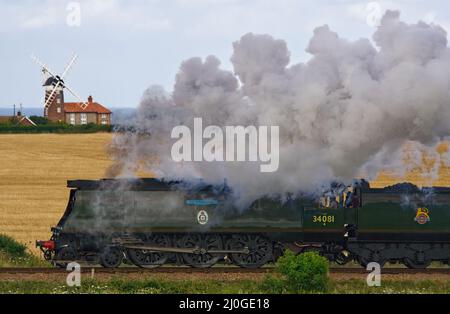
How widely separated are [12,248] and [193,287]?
31.8 feet

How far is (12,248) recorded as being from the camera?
3011cm

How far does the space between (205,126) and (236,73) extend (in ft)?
7.78

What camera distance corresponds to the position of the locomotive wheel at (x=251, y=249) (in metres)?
27.4

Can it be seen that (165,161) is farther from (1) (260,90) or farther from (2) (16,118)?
(2) (16,118)

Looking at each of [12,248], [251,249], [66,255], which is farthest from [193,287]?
[12,248]

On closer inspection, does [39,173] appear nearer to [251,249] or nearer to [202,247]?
[202,247]

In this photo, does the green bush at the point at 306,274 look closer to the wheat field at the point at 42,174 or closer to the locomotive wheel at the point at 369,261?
the locomotive wheel at the point at 369,261

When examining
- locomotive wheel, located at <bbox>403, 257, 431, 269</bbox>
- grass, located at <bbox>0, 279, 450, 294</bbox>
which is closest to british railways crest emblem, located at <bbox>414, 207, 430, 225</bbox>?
locomotive wheel, located at <bbox>403, 257, 431, 269</bbox>

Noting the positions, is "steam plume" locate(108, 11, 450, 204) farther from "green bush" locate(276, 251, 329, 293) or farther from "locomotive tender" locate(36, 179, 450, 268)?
"green bush" locate(276, 251, 329, 293)

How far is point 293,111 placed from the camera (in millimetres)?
27281

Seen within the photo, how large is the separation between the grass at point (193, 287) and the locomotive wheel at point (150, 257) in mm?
2553
